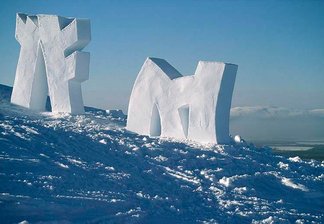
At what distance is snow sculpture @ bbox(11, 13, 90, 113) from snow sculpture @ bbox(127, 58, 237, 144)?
8.03 feet

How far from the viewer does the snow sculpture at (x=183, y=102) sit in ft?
61.6

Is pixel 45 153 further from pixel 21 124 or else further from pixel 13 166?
pixel 21 124

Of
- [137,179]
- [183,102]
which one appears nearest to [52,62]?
[183,102]

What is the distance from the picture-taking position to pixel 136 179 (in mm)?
14195

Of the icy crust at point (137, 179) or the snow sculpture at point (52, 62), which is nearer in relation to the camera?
the icy crust at point (137, 179)

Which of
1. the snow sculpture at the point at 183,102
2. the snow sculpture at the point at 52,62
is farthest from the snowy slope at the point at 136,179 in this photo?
the snow sculpture at the point at 52,62

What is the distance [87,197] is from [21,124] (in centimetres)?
644

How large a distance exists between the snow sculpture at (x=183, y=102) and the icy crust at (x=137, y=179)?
86 centimetres

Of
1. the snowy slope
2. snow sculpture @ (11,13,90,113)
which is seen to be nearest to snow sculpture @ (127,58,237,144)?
the snowy slope

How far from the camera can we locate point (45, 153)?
49.0ft

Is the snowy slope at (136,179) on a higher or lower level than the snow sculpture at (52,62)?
lower

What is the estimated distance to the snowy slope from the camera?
11727 millimetres

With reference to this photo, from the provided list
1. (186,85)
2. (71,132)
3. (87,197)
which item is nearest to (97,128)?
(71,132)

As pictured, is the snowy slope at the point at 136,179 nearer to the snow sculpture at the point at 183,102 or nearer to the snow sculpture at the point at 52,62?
the snow sculpture at the point at 183,102
